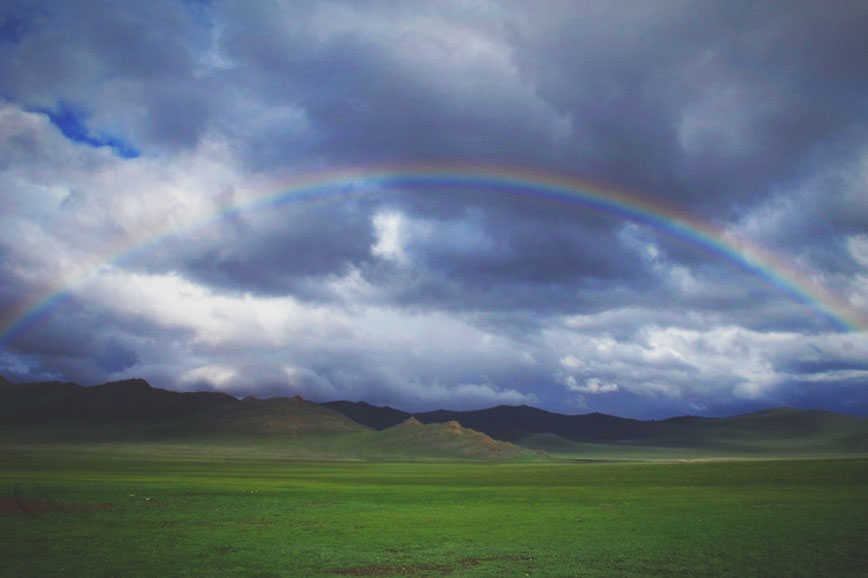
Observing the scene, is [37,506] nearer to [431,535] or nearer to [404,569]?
[431,535]

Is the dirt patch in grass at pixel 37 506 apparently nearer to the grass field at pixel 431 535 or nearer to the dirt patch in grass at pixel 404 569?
the grass field at pixel 431 535

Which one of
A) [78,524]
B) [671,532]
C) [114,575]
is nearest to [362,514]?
[78,524]

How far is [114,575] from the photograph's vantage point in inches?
933

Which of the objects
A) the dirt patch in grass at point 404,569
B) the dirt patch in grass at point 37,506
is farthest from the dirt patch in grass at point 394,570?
the dirt patch in grass at point 37,506

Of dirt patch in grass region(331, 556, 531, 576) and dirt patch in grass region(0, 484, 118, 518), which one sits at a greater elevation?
dirt patch in grass region(331, 556, 531, 576)

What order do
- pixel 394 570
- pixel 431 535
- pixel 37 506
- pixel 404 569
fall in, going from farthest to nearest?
pixel 37 506, pixel 431 535, pixel 404 569, pixel 394 570

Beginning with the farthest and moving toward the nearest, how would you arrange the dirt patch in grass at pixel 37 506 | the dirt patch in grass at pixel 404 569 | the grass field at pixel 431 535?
1. the dirt patch in grass at pixel 37 506
2. the grass field at pixel 431 535
3. the dirt patch in grass at pixel 404 569

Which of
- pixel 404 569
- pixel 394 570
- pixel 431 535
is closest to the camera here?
pixel 394 570

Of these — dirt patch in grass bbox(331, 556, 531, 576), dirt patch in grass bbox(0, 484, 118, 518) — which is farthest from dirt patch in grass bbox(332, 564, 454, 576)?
dirt patch in grass bbox(0, 484, 118, 518)

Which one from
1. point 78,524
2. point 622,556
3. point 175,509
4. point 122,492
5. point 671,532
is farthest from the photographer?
point 122,492

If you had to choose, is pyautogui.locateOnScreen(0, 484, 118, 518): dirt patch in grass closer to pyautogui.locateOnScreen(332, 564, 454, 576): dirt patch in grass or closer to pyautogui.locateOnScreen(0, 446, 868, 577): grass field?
pyautogui.locateOnScreen(0, 446, 868, 577): grass field

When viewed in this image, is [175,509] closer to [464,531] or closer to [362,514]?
[362,514]

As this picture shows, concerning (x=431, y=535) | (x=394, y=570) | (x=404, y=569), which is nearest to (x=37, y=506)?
(x=431, y=535)

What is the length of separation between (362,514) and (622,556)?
21.5 meters
